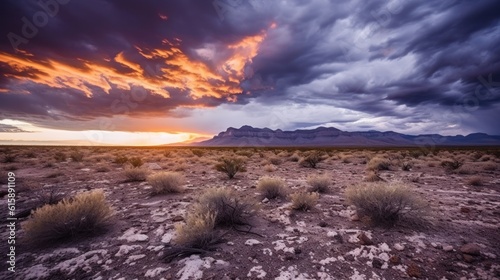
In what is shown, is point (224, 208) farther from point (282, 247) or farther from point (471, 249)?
point (471, 249)

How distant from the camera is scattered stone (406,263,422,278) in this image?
9.96 ft

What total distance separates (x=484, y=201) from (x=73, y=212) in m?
9.62

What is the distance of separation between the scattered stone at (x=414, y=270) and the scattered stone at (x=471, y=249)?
956 millimetres

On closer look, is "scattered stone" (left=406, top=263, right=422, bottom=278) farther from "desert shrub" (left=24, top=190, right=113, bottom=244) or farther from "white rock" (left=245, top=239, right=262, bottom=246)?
"desert shrub" (left=24, top=190, right=113, bottom=244)

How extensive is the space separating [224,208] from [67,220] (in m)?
2.77

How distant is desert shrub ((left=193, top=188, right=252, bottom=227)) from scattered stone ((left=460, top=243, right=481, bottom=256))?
3514 mm

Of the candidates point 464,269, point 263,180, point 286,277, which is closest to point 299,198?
point 263,180

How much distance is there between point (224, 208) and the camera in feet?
15.5

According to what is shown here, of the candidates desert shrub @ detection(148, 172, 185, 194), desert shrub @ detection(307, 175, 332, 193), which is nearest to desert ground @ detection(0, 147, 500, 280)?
desert shrub @ detection(148, 172, 185, 194)

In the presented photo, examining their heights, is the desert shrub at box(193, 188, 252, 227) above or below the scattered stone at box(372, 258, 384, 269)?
above

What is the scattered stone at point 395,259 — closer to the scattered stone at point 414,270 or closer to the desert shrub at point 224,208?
the scattered stone at point 414,270

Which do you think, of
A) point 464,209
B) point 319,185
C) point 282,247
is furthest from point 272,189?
point 464,209

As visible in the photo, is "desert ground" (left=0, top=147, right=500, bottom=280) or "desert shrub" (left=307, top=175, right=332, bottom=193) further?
"desert shrub" (left=307, top=175, right=332, bottom=193)

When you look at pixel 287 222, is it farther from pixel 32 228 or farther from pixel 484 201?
pixel 484 201
